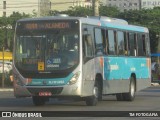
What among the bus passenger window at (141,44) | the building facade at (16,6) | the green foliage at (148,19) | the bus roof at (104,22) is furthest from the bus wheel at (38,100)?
the building facade at (16,6)

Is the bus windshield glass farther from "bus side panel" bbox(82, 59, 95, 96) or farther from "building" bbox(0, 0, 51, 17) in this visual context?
"building" bbox(0, 0, 51, 17)

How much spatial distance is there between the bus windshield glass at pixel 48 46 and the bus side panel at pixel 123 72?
2.44 metres

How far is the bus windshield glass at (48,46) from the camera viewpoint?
1897 cm

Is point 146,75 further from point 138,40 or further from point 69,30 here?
point 69,30

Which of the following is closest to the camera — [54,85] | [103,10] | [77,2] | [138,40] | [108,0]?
[54,85]

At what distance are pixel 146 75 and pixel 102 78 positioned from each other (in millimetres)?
5700

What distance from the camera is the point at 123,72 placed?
75.4 ft

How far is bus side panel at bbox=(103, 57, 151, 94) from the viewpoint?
21359 mm

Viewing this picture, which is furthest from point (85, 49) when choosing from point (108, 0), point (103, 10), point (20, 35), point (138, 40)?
point (108, 0)

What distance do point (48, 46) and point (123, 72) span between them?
482 cm

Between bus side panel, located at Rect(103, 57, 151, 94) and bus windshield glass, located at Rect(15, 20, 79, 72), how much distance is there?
244 cm

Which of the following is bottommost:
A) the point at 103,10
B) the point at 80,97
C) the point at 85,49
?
the point at 80,97

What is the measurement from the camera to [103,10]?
103812 mm

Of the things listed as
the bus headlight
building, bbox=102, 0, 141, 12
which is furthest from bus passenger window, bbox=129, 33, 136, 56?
building, bbox=102, 0, 141, 12
